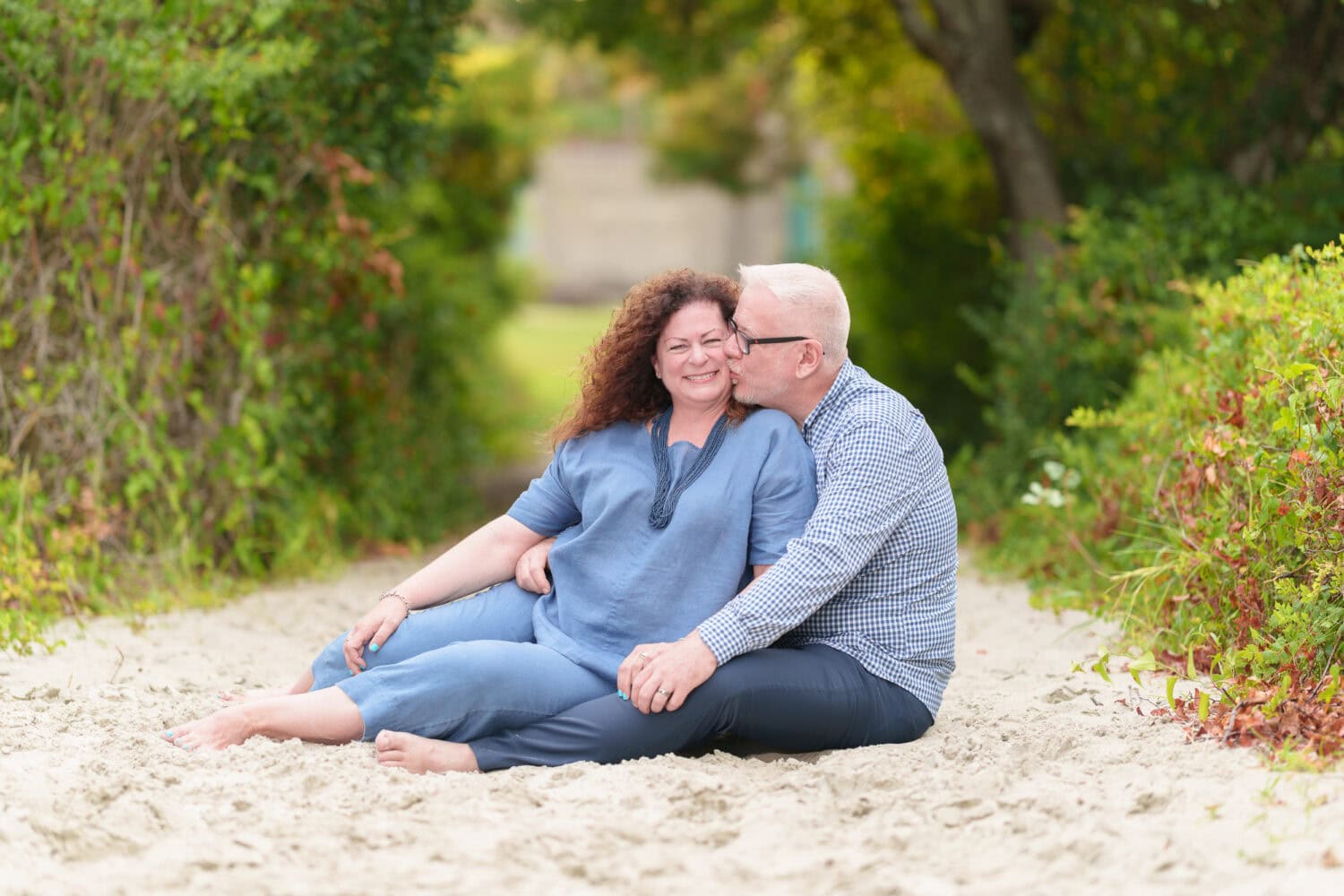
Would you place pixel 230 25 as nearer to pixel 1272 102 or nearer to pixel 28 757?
pixel 28 757

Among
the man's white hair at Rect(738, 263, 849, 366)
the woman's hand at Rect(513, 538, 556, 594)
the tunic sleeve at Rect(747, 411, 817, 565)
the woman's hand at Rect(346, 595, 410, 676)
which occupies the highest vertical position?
→ the man's white hair at Rect(738, 263, 849, 366)

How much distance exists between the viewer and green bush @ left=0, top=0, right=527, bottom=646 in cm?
589

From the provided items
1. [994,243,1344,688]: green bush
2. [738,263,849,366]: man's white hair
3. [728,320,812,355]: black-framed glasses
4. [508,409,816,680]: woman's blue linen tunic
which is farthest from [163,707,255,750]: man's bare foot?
[994,243,1344,688]: green bush

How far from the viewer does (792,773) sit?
3689 millimetres

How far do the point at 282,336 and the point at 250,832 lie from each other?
162 inches

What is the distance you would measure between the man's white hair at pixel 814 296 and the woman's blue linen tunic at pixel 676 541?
0.83 feet

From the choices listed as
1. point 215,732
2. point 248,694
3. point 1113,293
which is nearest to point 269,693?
point 248,694

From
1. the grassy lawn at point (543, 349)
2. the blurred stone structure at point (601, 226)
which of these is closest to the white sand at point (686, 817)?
the grassy lawn at point (543, 349)

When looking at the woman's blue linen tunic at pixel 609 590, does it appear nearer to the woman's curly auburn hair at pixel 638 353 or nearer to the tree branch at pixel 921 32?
the woman's curly auburn hair at pixel 638 353

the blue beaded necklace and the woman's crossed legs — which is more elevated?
the blue beaded necklace

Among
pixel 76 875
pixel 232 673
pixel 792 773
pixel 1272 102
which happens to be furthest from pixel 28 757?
pixel 1272 102

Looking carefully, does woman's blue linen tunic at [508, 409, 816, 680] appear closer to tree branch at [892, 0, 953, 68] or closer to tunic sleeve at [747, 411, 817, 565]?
tunic sleeve at [747, 411, 817, 565]

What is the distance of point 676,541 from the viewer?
3920 mm

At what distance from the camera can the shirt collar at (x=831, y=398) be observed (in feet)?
13.3
